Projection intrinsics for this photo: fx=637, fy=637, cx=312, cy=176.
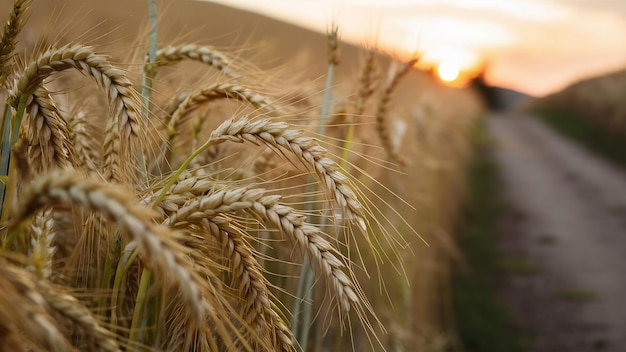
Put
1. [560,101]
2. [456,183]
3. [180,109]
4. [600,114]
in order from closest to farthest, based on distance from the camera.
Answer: [180,109]
[456,183]
[600,114]
[560,101]

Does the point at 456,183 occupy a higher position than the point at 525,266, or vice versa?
the point at 456,183

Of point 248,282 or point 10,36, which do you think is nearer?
point 248,282

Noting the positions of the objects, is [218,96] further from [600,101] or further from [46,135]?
[600,101]

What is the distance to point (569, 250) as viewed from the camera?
726 cm

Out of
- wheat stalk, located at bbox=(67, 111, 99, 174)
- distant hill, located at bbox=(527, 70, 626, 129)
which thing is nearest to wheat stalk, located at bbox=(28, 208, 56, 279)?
wheat stalk, located at bbox=(67, 111, 99, 174)

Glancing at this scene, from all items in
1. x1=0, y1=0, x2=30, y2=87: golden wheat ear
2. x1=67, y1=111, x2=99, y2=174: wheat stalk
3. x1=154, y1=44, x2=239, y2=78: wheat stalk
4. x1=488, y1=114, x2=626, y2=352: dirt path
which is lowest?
x1=488, y1=114, x2=626, y2=352: dirt path

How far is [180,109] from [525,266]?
6.06 metres

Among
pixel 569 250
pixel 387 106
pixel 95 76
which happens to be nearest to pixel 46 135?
pixel 95 76

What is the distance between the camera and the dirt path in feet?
17.7

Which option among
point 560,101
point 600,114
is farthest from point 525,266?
point 560,101

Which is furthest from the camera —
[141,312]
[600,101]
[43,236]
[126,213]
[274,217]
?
[600,101]

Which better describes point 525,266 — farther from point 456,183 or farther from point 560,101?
point 560,101

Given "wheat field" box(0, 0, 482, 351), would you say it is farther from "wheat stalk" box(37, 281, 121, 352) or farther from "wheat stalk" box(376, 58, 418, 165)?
"wheat stalk" box(376, 58, 418, 165)

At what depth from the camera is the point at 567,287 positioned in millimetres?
6273
